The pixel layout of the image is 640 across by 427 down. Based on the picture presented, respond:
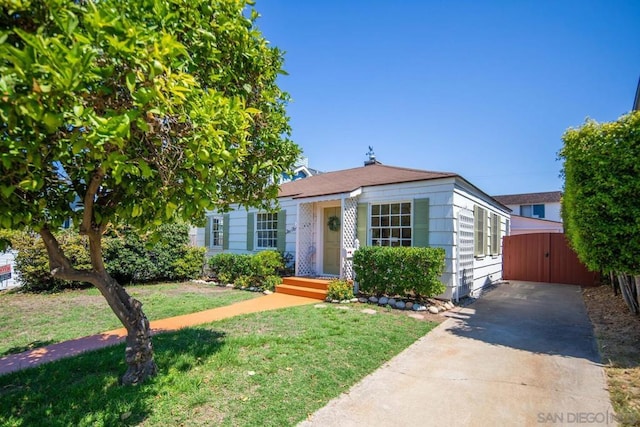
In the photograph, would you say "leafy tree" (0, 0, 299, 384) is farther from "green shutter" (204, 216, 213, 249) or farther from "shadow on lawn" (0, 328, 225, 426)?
"green shutter" (204, 216, 213, 249)

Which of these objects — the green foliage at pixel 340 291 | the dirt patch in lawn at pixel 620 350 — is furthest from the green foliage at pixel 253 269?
the dirt patch in lawn at pixel 620 350

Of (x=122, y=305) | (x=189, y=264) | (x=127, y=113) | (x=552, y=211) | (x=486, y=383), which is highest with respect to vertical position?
(x=552, y=211)

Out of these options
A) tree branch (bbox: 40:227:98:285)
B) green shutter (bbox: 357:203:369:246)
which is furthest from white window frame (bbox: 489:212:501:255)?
tree branch (bbox: 40:227:98:285)

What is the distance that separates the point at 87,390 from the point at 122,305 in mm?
908

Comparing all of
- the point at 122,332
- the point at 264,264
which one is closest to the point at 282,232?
the point at 264,264

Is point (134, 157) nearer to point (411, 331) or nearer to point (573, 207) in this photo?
point (411, 331)

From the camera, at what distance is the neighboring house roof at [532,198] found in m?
26.5

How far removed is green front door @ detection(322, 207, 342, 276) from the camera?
10648 millimetres

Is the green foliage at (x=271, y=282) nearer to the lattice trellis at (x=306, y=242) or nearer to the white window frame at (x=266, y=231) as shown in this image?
the lattice trellis at (x=306, y=242)

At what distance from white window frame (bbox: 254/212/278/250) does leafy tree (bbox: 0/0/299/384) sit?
802 cm

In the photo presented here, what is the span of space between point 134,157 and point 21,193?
3.98ft

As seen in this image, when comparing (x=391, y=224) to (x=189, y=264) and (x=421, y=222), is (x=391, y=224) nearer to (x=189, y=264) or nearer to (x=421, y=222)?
(x=421, y=222)

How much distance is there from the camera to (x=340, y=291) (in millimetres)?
8414

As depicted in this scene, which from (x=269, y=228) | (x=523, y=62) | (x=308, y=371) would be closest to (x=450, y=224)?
(x=523, y=62)
